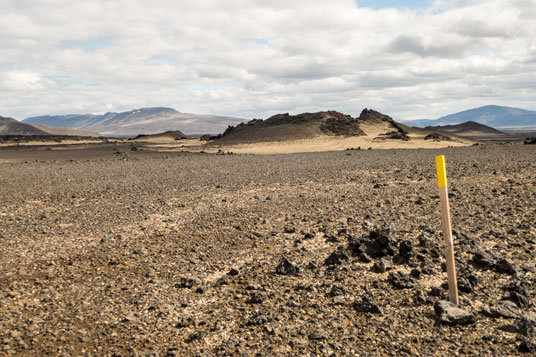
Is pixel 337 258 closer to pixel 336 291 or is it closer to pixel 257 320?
pixel 336 291

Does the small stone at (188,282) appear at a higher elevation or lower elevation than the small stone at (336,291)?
higher

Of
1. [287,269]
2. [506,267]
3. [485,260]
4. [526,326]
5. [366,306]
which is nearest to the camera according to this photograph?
[526,326]

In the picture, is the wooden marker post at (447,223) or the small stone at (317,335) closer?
the small stone at (317,335)

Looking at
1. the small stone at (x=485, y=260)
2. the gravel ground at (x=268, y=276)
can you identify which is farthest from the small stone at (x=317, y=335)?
the small stone at (x=485, y=260)

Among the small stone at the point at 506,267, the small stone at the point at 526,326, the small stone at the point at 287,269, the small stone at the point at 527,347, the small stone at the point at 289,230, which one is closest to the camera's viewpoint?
the small stone at the point at 527,347

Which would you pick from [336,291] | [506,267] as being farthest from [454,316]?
[506,267]

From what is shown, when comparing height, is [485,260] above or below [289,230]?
below

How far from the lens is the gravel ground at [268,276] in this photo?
4.62 metres

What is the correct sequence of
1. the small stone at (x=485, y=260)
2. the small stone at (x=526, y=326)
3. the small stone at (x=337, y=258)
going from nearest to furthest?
the small stone at (x=526, y=326), the small stone at (x=485, y=260), the small stone at (x=337, y=258)

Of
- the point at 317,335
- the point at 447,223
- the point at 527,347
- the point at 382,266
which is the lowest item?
the point at 527,347

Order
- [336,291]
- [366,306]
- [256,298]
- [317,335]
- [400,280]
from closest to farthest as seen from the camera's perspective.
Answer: [317,335] → [366,306] → [256,298] → [336,291] → [400,280]

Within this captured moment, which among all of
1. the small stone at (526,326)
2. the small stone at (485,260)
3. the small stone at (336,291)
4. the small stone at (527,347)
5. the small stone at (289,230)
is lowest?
the small stone at (527,347)

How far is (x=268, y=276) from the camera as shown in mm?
6379

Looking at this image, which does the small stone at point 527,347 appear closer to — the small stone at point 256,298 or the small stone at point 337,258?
the small stone at point 337,258
